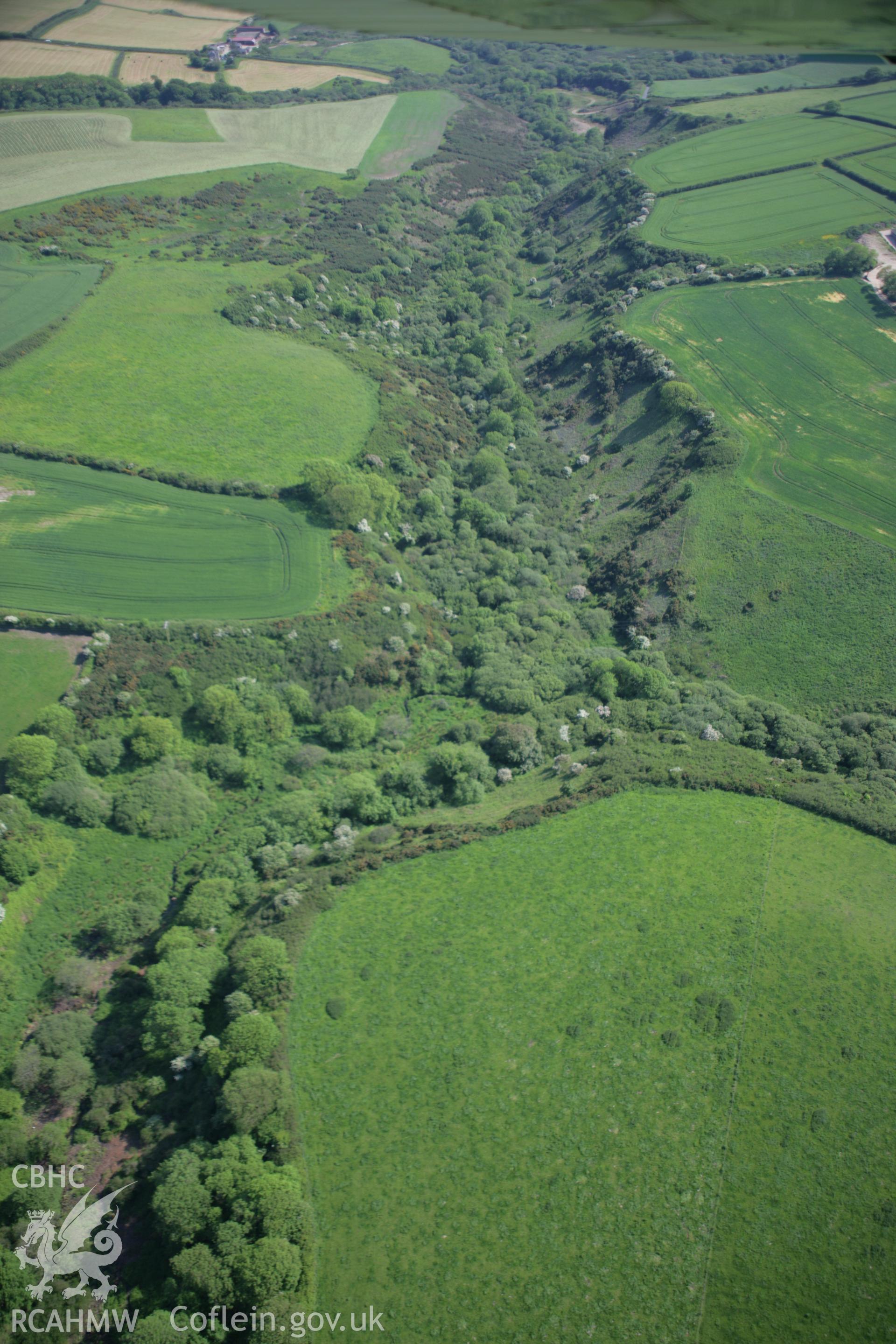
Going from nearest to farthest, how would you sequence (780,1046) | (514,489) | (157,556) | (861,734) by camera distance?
(780,1046) → (861,734) → (157,556) → (514,489)

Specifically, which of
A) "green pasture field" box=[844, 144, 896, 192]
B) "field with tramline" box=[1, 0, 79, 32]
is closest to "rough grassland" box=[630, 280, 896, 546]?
"green pasture field" box=[844, 144, 896, 192]

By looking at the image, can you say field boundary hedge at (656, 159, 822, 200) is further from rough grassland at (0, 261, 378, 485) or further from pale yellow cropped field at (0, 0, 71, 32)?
pale yellow cropped field at (0, 0, 71, 32)

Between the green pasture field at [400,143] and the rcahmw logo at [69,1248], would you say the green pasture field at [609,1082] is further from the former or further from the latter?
the green pasture field at [400,143]

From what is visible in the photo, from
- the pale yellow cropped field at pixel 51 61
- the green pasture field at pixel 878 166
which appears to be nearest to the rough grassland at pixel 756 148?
the green pasture field at pixel 878 166

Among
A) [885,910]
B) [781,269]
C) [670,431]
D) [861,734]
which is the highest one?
[781,269]

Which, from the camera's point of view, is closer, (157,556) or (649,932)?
(649,932)

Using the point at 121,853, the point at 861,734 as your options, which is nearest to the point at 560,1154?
the point at 121,853

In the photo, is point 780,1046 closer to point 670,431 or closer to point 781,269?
point 670,431
